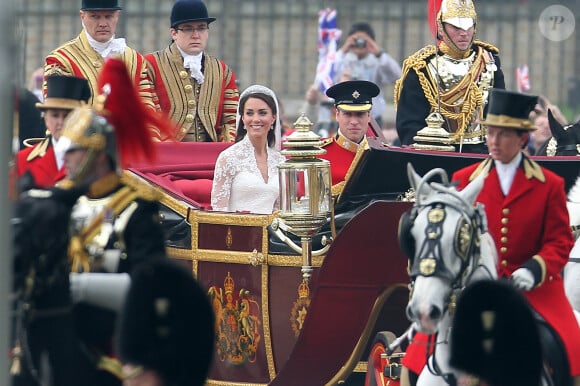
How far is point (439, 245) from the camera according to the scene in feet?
23.8

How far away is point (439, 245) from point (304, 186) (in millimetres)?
2234

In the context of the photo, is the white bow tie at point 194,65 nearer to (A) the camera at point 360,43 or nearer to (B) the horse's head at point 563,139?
(B) the horse's head at point 563,139

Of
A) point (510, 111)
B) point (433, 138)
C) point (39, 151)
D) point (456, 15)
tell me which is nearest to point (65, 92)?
point (39, 151)

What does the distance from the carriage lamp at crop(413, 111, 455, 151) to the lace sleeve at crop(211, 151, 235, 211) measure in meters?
1.01

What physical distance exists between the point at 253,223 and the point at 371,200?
2.28 ft

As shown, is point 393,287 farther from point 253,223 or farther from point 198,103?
point 198,103

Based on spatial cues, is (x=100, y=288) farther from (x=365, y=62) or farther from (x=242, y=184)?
(x=365, y=62)

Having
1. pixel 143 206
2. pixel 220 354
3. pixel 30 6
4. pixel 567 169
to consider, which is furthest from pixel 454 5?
pixel 30 6

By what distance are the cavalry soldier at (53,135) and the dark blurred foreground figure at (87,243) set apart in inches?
7.7

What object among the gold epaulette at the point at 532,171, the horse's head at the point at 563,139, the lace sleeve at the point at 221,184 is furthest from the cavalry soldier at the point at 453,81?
the gold epaulette at the point at 532,171

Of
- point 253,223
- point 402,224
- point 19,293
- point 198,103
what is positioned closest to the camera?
point 19,293

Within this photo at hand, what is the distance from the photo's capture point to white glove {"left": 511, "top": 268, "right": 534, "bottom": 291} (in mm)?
7641

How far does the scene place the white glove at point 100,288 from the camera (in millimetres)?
6941

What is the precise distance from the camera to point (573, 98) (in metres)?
21.6
